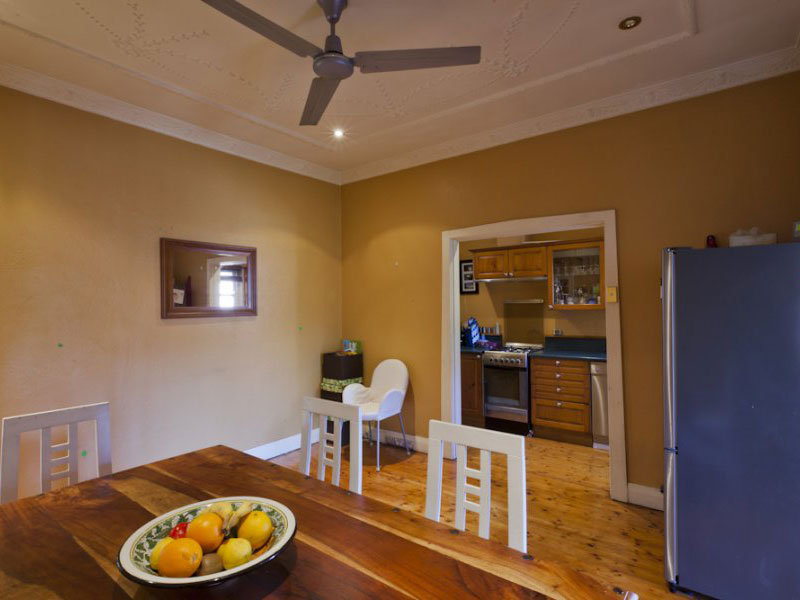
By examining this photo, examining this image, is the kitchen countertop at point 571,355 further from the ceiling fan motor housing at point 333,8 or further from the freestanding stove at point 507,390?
the ceiling fan motor housing at point 333,8

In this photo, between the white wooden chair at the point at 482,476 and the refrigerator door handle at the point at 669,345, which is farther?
the refrigerator door handle at the point at 669,345

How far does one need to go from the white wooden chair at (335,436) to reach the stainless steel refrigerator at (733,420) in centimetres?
155

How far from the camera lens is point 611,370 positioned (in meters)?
2.83

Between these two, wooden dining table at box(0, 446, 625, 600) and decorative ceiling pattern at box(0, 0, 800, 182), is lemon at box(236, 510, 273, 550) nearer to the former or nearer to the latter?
wooden dining table at box(0, 446, 625, 600)

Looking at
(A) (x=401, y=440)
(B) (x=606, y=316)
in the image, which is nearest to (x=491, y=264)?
(B) (x=606, y=316)

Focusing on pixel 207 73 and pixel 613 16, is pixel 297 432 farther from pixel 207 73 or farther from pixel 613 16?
pixel 613 16

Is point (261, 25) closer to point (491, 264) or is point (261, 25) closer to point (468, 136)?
point (468, 136)

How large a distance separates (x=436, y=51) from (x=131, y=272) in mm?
2530

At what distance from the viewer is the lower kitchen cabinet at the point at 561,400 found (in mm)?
4039

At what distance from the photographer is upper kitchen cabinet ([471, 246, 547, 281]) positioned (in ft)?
15.5

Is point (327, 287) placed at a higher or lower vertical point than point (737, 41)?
lower

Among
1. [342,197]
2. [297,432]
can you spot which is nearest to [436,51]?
[342,197]

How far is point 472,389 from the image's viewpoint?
471cm

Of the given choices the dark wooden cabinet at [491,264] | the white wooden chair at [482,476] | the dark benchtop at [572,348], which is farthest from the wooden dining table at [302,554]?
the dark wooden cabinet at [491,264]
